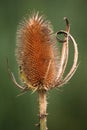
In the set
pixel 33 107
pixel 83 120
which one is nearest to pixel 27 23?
pixel 33 107

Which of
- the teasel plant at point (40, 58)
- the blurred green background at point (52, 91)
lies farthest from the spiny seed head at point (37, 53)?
the blurred green background at point (52, 91)

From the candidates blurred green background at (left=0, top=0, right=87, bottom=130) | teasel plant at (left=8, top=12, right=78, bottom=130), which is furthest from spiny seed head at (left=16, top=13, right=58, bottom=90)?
blurred green background at (left=0, top=0, right=87, bottom=130)

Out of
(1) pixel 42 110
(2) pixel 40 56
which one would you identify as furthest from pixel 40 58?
(1) pixel 42 110

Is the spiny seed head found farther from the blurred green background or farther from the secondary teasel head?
the blurred green background

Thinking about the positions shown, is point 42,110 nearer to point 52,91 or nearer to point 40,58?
point 40,58

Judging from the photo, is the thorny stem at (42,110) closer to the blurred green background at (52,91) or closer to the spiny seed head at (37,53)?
the spiny seed head at (37,53)

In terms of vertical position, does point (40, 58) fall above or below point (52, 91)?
above

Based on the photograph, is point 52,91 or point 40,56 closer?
point 40,56
